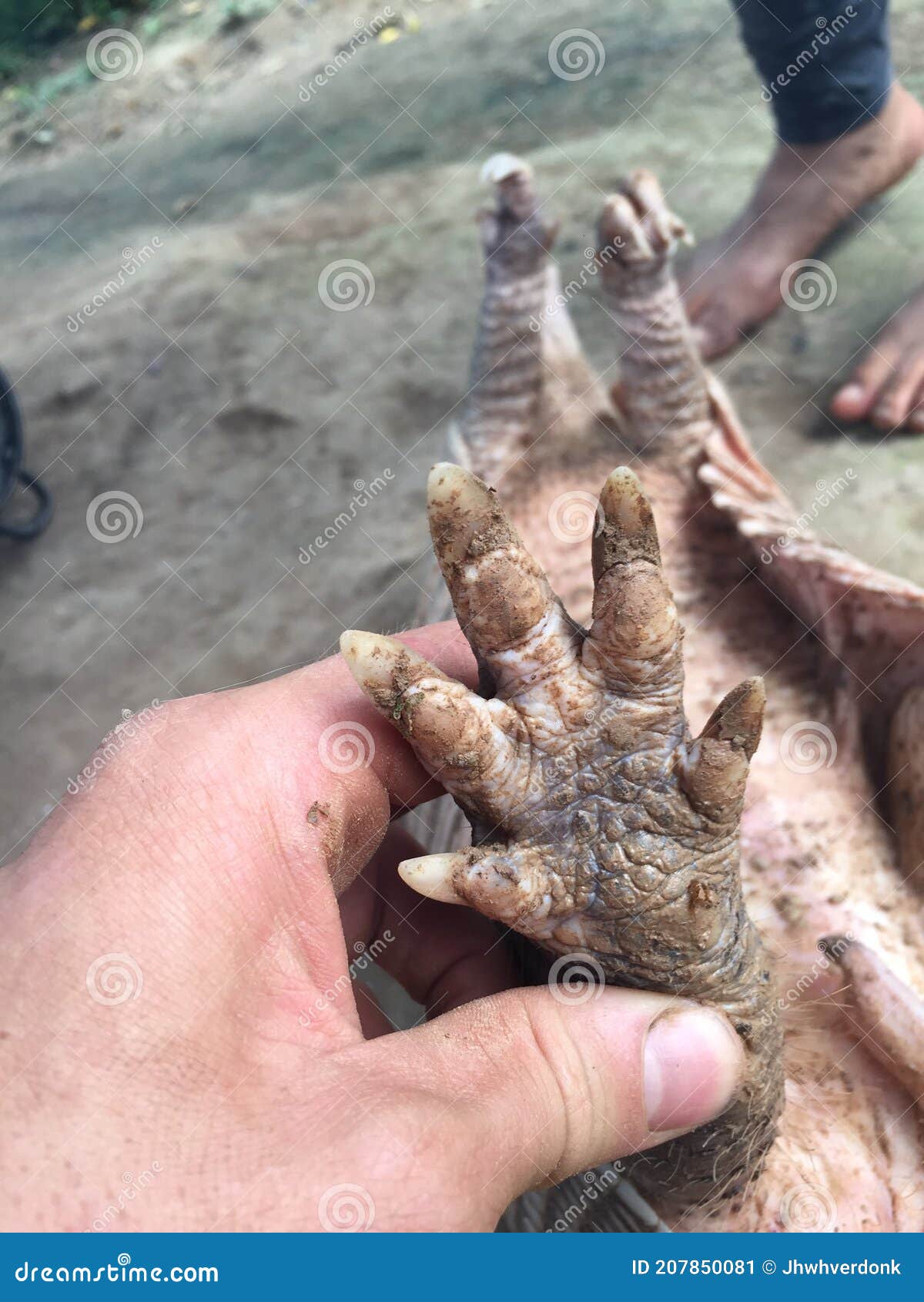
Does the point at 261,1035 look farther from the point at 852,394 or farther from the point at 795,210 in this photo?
the point at 795,210

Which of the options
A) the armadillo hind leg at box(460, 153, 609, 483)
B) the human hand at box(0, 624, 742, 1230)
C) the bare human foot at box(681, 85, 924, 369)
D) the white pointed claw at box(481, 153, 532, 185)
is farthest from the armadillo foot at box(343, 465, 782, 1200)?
the bare human foot at box(681, 85, 924, 369)

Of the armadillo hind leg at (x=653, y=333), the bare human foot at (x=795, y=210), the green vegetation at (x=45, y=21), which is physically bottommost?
the bare human foot at (x=795, y=210)

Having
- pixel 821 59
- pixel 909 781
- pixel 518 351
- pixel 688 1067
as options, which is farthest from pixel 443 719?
pixel 821 59

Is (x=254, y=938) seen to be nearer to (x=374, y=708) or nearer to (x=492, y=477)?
(x=374, y=708)

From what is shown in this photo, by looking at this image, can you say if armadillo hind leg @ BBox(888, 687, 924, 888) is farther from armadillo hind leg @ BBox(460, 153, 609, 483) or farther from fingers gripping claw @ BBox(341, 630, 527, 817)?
armadillo hind leg @ BBox(460, 153, 609, 483)

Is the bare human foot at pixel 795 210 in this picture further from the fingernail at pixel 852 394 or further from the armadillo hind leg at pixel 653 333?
the armadillo hind leg at pixel 653 333

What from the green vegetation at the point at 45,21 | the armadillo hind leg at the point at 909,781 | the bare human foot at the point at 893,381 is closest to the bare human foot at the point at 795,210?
the bare human foot at the point at 893,381
